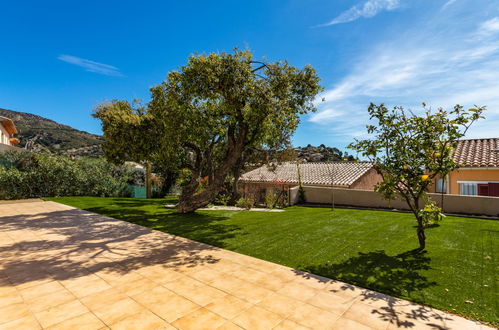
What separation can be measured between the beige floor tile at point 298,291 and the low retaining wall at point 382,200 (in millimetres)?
7255

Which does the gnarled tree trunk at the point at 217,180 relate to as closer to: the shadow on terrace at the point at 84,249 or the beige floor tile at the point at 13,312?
the shadow on terrace at the point at 84,249

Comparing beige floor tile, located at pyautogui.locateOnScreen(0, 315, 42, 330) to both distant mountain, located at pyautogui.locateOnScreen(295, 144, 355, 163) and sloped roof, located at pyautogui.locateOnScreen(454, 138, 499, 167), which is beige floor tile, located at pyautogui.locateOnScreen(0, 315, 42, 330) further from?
distant mountain, located at pyautogui.locateOnScreen(295, 144, 355, 163)

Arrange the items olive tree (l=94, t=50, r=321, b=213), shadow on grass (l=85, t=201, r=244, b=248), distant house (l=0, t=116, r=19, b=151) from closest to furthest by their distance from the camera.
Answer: shadow on grass (l=85, t=201, r=244, b=248) < olive tree (l=94, t=50, r=321, b=213) < distant house (l=0, t=116, r=19, b=151)

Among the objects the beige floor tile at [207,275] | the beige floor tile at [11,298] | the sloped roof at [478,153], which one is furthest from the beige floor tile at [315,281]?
the sloped roof at [478,153]

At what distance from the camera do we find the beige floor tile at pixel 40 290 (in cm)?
447

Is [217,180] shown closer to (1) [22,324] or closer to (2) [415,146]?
(2) [415,146]

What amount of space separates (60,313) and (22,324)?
441mm

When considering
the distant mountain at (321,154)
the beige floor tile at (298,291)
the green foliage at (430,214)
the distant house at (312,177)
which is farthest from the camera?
the distant mountain at (321,154)

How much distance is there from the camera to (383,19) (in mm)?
11039

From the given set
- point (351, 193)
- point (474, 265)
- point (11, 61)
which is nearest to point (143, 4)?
point (351, 193)

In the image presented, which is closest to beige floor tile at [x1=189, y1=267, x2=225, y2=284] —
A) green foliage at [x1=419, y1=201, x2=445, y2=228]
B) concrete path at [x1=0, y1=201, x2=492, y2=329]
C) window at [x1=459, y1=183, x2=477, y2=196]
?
concrete path at [x1=0, y1=201, x2=492, y2=329]

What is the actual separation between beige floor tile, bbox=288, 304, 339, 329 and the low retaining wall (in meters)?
7.93

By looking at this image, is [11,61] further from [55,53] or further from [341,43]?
[341,43]

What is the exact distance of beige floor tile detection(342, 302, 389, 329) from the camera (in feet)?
12.4
